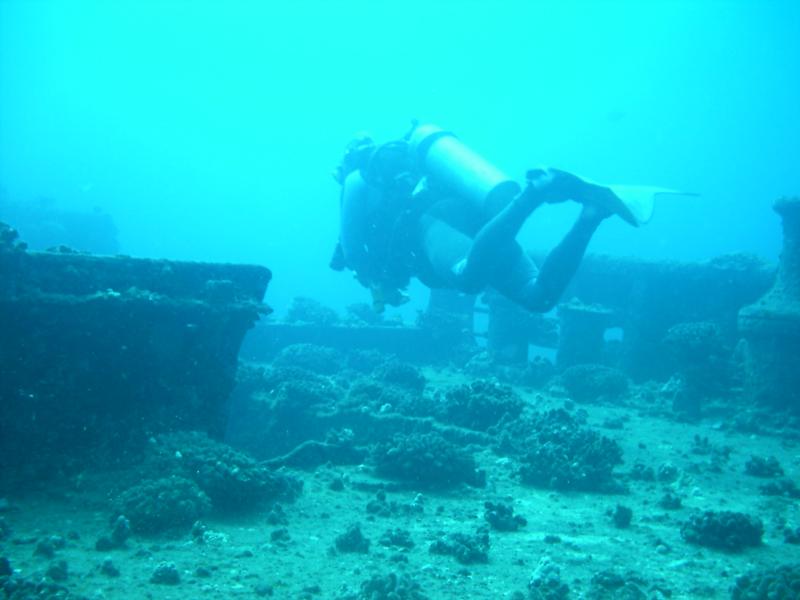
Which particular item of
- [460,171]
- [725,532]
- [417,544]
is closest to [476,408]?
[460,171]

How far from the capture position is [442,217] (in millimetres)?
9555

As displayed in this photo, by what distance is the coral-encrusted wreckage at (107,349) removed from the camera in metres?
6.49

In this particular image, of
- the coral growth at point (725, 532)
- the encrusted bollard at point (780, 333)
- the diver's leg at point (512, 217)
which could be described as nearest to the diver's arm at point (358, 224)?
the diver's leg at point (512, 217)

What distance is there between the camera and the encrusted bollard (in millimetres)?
12023

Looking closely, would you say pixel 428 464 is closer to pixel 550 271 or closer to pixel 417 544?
pixel 417 544

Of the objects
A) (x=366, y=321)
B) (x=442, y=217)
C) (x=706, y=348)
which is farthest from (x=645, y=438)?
(x=366, y=321)

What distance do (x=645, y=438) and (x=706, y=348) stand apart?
300 centimetres

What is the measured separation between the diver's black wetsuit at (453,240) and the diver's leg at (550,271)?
0.04 ft

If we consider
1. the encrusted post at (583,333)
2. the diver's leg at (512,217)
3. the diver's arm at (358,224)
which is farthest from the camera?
the encrusted post at (583,333)

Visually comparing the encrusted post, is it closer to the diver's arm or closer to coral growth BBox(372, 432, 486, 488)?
the diver's arm

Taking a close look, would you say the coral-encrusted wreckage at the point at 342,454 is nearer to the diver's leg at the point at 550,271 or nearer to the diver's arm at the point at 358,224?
the diver's leg at the point at 550,271

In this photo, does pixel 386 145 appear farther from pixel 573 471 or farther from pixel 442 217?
pixel 573 471

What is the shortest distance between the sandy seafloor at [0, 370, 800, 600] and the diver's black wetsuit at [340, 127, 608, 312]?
2.76 meters

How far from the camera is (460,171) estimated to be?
9180 mm
